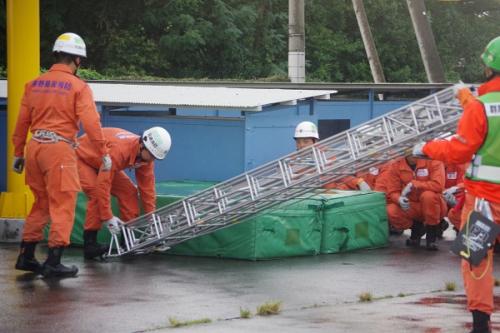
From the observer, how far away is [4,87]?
16.3m

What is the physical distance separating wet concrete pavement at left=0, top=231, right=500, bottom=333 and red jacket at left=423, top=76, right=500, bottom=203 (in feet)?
3.37

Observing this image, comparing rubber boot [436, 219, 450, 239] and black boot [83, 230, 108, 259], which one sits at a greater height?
black boot [83, 230, 108, 259]

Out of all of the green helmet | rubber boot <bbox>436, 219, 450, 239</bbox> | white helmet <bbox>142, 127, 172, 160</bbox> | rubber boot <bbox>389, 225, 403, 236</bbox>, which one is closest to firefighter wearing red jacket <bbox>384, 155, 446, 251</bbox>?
rubber boot <bbox>389, 225, 403, 236</bbox>

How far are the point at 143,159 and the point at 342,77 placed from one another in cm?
3591

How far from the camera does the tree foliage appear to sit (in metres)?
38.8

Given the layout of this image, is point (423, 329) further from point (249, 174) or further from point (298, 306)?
point (249, 174)

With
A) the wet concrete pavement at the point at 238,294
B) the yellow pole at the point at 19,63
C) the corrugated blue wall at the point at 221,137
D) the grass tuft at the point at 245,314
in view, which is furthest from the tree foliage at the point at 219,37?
the grass tuft at the point at 245,314

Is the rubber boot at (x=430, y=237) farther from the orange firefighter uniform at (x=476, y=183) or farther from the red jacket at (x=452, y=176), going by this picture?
the orange firefighter uniform at (x=476, y=183)

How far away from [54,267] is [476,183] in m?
4.16

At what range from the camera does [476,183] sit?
26.9ft

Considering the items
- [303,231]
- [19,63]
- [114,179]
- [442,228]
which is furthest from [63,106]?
[442,228]

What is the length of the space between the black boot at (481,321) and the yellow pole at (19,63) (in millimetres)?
6393

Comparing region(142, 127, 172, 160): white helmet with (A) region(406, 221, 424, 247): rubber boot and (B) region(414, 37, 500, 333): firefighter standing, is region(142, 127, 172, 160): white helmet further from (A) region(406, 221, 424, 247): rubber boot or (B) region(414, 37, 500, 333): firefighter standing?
(B) region(414, 37, 500, 333): firefighter standing

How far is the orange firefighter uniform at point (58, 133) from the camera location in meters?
10.6
